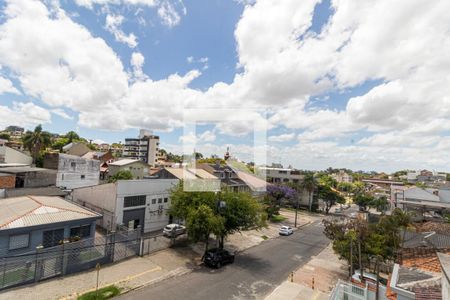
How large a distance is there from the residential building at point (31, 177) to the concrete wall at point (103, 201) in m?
9.69

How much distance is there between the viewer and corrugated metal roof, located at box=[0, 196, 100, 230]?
1609cm

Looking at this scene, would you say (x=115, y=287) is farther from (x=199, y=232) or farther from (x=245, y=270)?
(x=245, y=270)

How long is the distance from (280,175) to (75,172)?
1944 inches

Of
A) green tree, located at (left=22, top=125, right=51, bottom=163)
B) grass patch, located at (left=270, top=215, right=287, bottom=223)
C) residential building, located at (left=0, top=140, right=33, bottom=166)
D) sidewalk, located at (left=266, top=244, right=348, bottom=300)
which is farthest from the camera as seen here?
residential building, located at (left=0, top=140, right=33, bottom=166)

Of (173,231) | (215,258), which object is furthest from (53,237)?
(215,258)

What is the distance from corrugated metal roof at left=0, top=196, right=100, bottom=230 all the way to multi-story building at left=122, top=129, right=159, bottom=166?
74.8 meters

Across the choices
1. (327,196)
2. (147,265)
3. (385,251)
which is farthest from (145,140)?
(385,251)

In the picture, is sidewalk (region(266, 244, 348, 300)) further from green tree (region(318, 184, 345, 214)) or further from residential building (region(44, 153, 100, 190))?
residential building (region(44, 153, 100, 190))

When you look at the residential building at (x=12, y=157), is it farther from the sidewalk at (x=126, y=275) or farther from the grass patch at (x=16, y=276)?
the sidewalk at (x=126, y=275)

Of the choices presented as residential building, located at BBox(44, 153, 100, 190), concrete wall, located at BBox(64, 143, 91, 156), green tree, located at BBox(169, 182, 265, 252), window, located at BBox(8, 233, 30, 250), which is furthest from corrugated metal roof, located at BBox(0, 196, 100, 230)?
concrete wall, located at BBox(64, 143, 91, 156)

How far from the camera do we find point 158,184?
27969mm

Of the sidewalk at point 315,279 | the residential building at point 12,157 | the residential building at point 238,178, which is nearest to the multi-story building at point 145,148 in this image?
the residential building at point 12,157

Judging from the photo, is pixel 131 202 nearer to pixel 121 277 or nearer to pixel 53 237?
pixel 53 237

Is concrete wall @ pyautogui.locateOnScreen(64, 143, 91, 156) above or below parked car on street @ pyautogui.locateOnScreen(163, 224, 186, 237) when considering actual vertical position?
above
